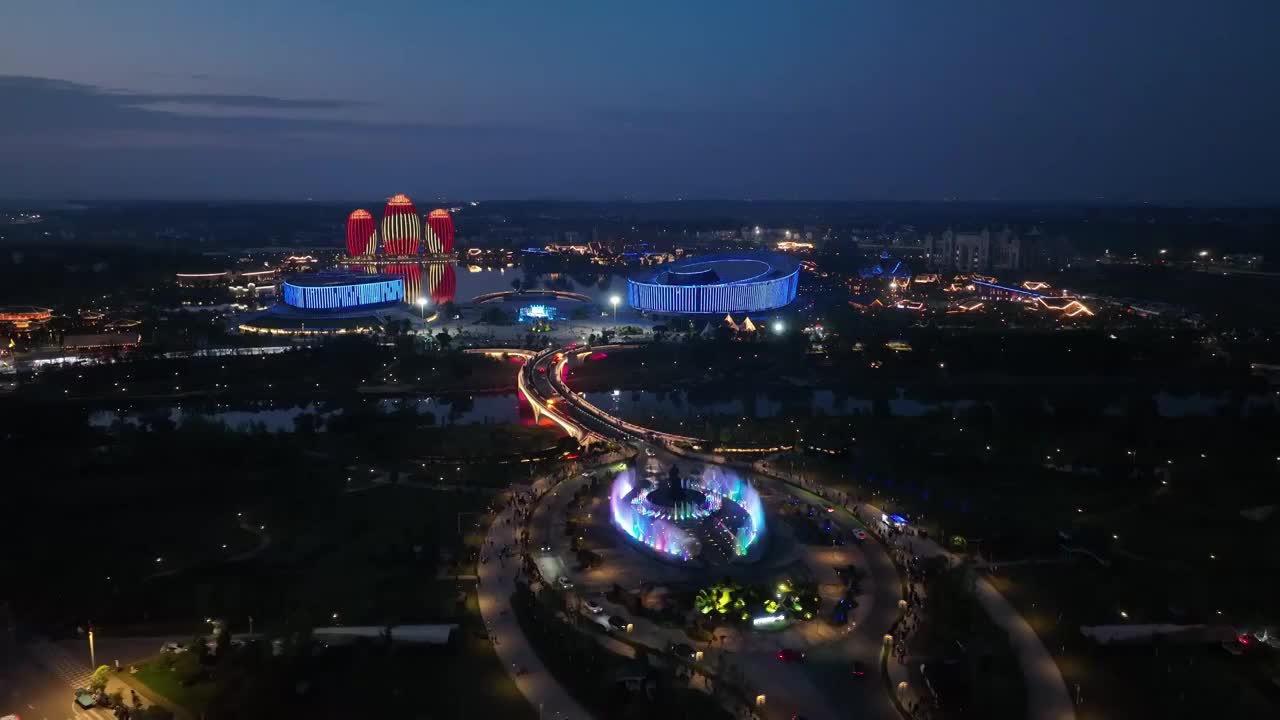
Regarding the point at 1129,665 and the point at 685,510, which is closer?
the point at 1129,665

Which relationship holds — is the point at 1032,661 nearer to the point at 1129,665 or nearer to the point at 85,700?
the point at 1129,665

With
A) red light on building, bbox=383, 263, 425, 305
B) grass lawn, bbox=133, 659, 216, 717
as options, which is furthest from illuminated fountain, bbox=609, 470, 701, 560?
red light on building, bbox=383, 263, 425, 305

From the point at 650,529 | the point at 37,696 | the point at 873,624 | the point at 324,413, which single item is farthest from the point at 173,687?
the point at 324,413

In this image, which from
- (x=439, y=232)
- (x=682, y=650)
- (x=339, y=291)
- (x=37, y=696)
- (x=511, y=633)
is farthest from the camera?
(x=439, y=232)

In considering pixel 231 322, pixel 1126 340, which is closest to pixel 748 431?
pixel 1126 340

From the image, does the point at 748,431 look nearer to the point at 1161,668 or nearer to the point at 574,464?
the point at 574,464

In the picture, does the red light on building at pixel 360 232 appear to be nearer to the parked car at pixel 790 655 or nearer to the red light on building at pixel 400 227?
the red light on building at pixel 400 227
